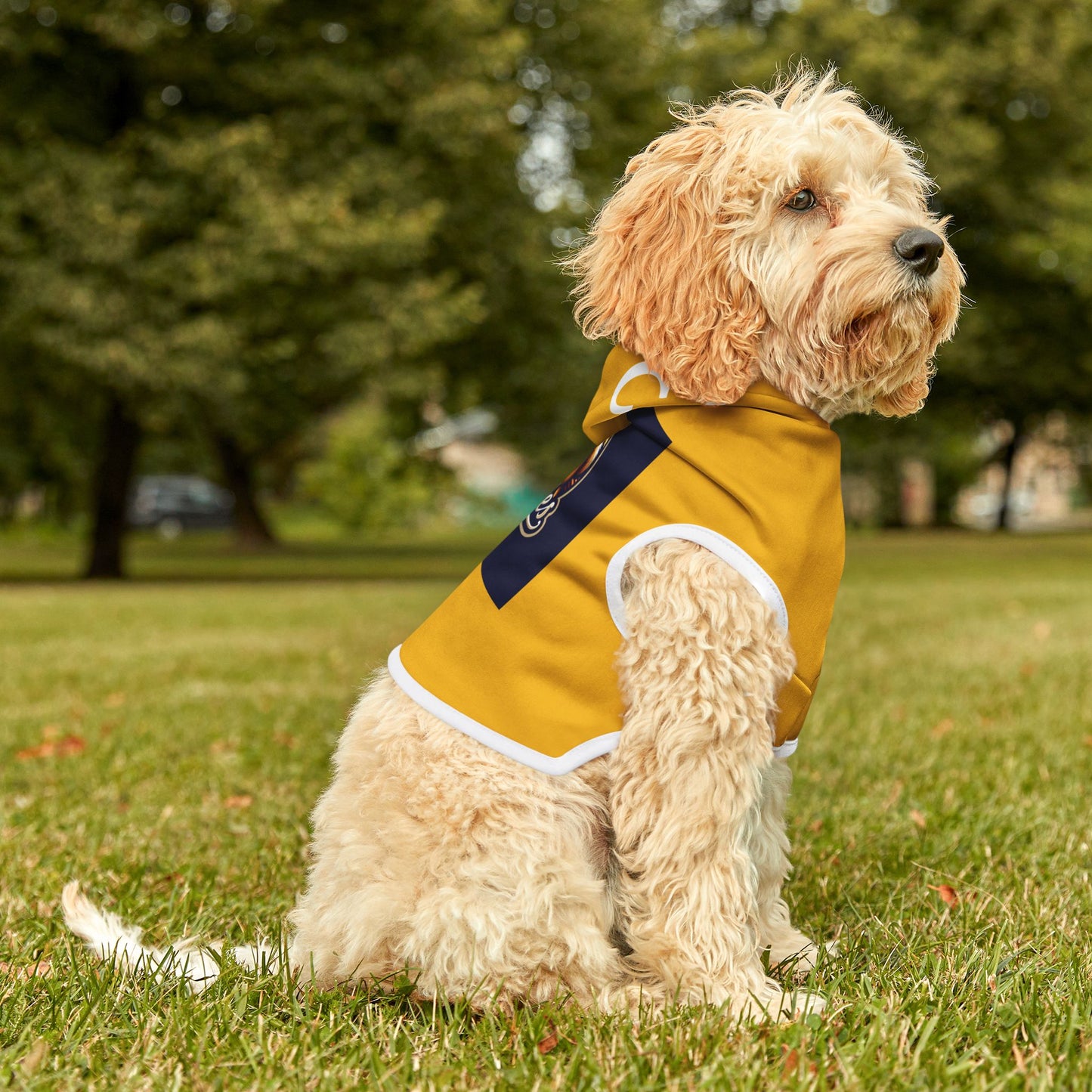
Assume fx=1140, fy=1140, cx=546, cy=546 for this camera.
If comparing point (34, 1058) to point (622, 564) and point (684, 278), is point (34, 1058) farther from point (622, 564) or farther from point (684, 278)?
point (684, 278)

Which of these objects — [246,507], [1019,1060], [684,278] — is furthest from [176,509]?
[1019,1060]

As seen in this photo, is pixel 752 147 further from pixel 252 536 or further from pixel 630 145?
pixel 252 536

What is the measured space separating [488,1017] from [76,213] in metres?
15.3

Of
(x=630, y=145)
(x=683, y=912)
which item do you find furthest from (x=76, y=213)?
(x=683, y=912)

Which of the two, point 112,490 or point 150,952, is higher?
point 150,952

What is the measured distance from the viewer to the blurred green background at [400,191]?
1552cm

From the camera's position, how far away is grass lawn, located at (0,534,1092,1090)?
2443mm

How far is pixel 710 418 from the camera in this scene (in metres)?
2.80

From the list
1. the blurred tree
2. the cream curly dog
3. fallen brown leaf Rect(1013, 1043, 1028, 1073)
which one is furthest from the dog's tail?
the blurred tree

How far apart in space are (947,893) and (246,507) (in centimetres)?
3076

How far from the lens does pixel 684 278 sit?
9.09 ft

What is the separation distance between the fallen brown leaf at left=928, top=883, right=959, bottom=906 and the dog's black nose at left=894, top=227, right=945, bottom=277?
1.97m

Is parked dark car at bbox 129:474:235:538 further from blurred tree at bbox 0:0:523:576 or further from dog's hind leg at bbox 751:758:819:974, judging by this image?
dog's hind leg at bbox 751:758:819:974

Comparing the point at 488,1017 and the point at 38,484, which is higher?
the point at 488,1017
